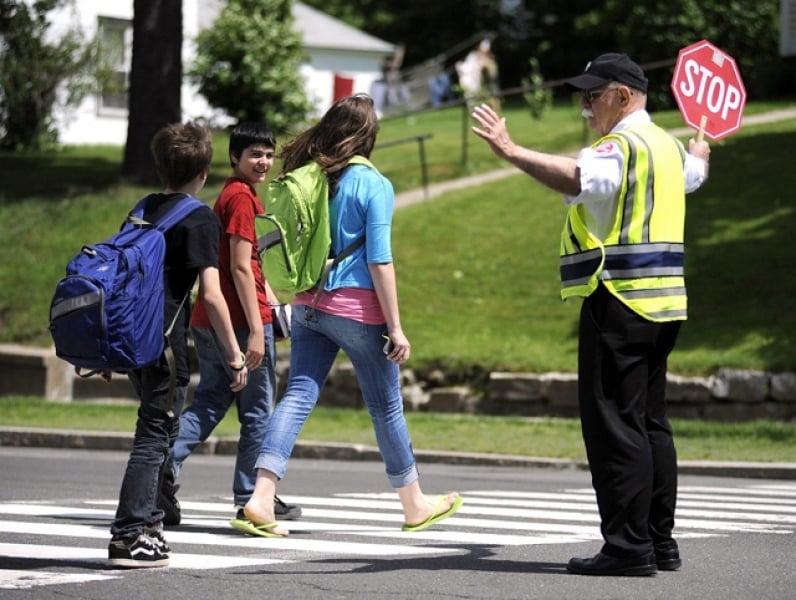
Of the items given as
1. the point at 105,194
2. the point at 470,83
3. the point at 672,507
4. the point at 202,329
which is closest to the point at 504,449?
the point at 202,329

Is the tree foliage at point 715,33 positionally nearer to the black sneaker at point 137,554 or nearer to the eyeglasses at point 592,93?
the eyeglasses at point 592,93

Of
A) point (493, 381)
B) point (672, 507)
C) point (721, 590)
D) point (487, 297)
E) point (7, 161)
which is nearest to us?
point (721, 590)

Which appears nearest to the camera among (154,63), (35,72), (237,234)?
(237,234)

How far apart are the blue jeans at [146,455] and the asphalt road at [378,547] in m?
0.22

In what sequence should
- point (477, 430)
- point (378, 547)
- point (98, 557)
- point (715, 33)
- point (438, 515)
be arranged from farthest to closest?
point (715, 33)
point (477, 430)
point (438, 515)
point (378, 547)
point (98, 557)

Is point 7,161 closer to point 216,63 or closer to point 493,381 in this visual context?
point 216,63

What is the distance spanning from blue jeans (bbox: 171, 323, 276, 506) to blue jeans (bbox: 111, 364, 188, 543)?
1594 millimetres

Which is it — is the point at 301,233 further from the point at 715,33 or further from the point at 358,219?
the point at 715,33

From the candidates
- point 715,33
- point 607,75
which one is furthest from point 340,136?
point 715,33

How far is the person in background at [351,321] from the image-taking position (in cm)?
743

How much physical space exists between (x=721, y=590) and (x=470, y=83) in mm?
36951

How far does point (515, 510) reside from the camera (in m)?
9.53

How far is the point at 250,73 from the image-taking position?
3044 cm

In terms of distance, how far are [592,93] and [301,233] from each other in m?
1.59
